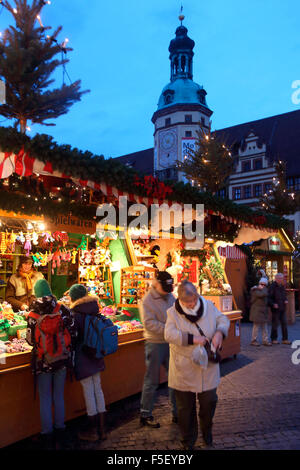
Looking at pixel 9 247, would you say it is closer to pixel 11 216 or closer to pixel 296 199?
pixel 11 216

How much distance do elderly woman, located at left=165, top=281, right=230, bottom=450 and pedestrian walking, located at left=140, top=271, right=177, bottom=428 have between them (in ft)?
2.43

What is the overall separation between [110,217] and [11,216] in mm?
1614

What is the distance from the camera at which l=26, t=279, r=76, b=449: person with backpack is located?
381 cm

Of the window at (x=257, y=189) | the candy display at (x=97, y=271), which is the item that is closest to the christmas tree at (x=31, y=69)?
the candy display at (x=97, y=271)

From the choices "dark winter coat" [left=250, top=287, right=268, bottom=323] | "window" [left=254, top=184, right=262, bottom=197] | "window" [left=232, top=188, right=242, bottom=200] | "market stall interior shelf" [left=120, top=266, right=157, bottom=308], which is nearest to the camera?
"market stall interior shelf" [left=120, top=266, right=157, bottom=308]

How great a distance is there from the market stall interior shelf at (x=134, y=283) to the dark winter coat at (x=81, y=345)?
100 inches

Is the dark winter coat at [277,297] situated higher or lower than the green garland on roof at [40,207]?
lower

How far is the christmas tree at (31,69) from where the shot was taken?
1677cm

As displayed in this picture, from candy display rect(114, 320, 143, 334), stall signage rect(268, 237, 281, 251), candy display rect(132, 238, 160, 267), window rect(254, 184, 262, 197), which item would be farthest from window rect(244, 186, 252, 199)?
candy display rect(114, 320, 143, 334)

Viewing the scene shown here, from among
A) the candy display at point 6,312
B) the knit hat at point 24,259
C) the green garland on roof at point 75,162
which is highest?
A: the green garland on roof at point 75,162

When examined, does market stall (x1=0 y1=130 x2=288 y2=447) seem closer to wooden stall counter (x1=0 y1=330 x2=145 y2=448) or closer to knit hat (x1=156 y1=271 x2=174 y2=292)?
wooden stall counter (x1=0 y1=330 x2=145 y2=448)

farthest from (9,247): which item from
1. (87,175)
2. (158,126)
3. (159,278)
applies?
(158,126)

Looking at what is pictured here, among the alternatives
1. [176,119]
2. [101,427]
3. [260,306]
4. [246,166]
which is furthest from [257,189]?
[101,427]

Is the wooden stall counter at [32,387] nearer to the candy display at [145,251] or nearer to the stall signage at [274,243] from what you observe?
the candy display at [145,251]
